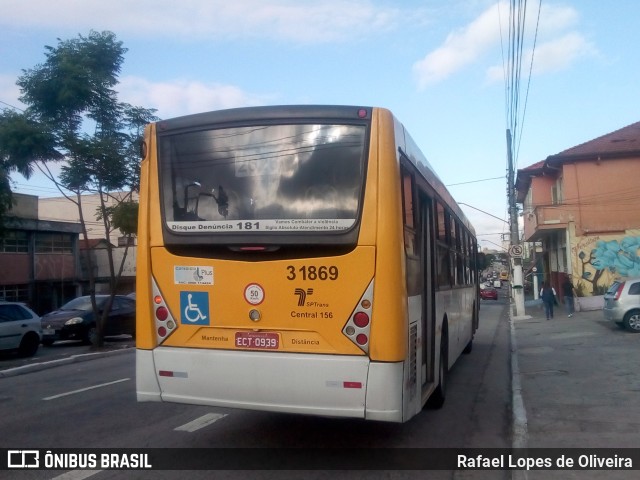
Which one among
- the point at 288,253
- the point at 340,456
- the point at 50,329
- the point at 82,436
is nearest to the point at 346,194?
the point at 288,253

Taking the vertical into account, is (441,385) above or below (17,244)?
below

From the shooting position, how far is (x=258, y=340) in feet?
21.8

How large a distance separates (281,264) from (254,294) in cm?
40

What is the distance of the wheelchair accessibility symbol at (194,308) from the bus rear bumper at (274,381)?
0.30 meters

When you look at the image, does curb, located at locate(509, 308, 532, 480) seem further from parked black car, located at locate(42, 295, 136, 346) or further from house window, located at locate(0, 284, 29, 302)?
house window, located at locate(0, 284, 29, 302)

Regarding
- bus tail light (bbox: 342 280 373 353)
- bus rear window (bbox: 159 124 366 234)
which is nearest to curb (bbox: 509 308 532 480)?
bus tail light (bbox: 342 280 373 353)

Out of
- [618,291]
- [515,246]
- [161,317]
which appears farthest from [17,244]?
[161,317]

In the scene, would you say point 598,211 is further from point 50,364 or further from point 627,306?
point 50,364

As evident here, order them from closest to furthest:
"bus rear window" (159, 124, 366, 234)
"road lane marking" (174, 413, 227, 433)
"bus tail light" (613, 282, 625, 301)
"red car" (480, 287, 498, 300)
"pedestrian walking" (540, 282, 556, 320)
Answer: "bus rear window" (159, 124, 366, 234)
"road lane marking" (174, 413, 227, 433)
"bus tail light" (613, 282, 625, 301)
"pedestrian walking" (540, 282, 556, 320)
"red car" (480, 287, 498, 300)

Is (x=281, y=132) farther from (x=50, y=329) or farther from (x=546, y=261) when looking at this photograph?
(x=546, y=261)

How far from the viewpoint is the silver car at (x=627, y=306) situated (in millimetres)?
20141

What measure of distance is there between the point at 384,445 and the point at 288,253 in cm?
265

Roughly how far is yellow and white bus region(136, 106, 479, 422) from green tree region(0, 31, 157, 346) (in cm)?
1182

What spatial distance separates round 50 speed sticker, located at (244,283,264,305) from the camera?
6703mm
